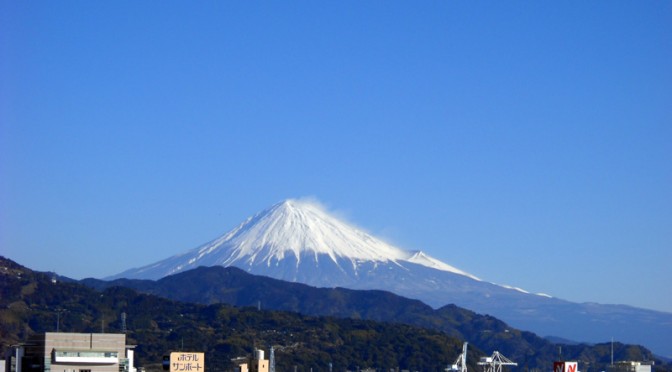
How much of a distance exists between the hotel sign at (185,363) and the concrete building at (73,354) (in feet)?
30.2

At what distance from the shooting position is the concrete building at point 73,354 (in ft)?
271

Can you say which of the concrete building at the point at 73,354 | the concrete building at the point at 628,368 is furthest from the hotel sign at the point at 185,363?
the concrete building at the point at 628,368

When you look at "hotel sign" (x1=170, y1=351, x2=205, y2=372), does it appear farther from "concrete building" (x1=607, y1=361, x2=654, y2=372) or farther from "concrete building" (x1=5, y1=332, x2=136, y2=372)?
"concrete building" (x1=607, y1=361, x2=654, y2=372)

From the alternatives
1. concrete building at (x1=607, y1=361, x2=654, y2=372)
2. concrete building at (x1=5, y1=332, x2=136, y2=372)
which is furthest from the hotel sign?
concrete building at (x1=607, y1=361, x2=654, y2=372)

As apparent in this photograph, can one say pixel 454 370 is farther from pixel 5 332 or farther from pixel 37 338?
pixel 37 338

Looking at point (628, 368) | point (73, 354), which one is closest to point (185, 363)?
point (73, 354)

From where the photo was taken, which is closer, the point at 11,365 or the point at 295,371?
the point at 11,365

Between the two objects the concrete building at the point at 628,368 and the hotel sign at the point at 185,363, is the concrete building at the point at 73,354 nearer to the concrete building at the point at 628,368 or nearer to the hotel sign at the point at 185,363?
the hotel sign at the point at 185,363

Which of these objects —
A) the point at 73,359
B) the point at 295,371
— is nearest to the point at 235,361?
the point at 295,371

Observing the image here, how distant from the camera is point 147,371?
172375 mm

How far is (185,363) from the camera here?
94.8 meters

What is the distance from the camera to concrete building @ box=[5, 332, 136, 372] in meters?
82.8

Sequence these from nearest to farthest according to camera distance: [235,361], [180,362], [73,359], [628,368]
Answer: [73,359], [180,362], [628,368], [235,361]

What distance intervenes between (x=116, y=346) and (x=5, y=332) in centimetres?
12010
